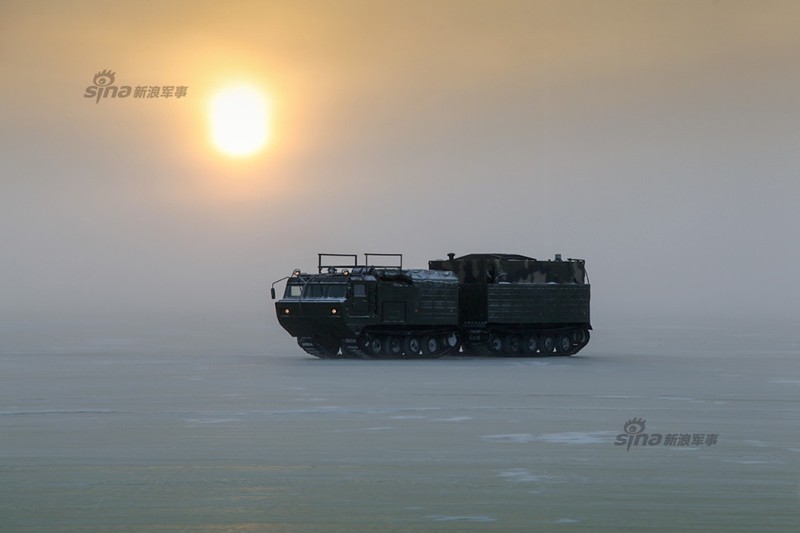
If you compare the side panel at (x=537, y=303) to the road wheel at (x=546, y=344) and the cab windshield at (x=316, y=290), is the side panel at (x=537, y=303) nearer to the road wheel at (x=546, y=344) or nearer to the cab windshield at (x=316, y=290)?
the road wheel at (x=546, y=344)

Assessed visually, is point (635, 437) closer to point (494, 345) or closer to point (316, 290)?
point (316, 290)

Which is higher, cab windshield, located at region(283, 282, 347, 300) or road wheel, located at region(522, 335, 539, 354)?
cab windshield, located at region(283, 282, 347, 300)

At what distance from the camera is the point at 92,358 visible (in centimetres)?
4834

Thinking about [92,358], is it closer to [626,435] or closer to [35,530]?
[626,435]

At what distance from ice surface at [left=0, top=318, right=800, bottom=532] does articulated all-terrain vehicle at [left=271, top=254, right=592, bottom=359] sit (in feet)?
24.4

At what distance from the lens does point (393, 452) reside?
2009cm

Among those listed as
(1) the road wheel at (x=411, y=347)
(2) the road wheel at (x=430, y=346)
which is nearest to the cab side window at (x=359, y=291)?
(1) the road wheel at (x=411, y=347)

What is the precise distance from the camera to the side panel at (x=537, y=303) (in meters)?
48.6

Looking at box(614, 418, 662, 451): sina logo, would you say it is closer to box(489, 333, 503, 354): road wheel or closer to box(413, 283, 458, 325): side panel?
box(413, 283, 458, 325): side panel

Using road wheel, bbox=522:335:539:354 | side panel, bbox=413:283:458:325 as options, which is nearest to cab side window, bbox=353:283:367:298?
side panel, bbox=413:283:458:325

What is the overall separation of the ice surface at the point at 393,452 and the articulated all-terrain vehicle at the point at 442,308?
24.4ft

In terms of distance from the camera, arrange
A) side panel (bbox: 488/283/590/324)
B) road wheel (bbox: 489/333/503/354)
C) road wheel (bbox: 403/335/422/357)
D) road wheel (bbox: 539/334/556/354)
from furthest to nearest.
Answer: road wheel (bbox: 539/334/556/354), road wheel (bbox: 489/333/503/354), side panel (bbox: 488/283/590/324), road wheel (bbox: 403/335/422/357)

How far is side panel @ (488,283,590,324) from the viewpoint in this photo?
1914 inches

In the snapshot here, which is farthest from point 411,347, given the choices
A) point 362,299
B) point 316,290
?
point 316,290
